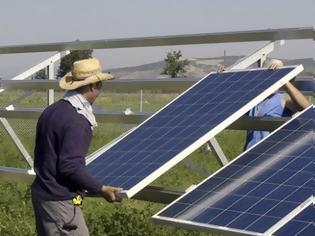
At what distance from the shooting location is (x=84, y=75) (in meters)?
5.27

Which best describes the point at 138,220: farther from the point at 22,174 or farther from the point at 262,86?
the point at 262,86

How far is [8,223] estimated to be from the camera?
8234mm

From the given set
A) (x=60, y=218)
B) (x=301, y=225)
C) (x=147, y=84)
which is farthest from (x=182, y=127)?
(x=147, y=84)

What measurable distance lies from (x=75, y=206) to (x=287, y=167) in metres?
1.31

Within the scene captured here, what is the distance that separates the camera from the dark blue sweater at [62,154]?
5059mm

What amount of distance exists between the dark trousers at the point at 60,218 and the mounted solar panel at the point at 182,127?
0.26m

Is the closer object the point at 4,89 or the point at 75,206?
the point at 75,206

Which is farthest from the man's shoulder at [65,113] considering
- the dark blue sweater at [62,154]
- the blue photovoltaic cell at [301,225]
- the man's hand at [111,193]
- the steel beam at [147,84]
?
the steel beam at [147,84]

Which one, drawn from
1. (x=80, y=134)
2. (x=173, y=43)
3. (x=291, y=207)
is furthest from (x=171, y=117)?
(x=173, y=43)

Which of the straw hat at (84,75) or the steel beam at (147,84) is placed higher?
the straw hat at (84,75)

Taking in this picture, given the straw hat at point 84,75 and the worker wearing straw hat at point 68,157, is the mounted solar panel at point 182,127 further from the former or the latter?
the straw hat at point 84,75

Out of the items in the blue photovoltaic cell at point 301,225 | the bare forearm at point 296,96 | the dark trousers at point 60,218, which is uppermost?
the bare forearm at point 296,96

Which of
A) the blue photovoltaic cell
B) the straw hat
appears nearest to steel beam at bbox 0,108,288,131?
the straw hat

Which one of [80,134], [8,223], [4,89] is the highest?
[80,134]
